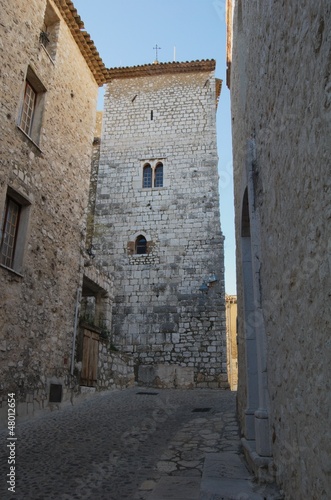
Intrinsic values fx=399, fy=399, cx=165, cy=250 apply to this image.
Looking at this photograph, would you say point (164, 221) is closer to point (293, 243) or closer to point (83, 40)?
point (83, 40)

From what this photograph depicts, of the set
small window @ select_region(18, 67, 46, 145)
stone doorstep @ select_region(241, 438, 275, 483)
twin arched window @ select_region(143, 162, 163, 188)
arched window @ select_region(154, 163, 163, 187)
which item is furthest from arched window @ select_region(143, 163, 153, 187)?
stone doorstep @ select_region(241, 438, 275, 483)

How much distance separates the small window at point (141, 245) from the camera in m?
13.6

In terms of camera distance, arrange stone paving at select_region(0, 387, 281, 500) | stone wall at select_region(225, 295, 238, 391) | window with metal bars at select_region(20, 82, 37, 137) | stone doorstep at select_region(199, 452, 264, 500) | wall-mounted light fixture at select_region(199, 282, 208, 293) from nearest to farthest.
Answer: stone doorstep at select_region(199, 452, 264, 500)
stone paving at select_region(0, 387, 281, 500)
window with metal bars at select_region(20, 82, 37, 137)
wall-mounted light fixture at select_region(199, 282, 208, 293)
stone wall at select_region(225, 295, 238, 391)

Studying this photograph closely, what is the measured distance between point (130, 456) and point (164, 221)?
1009 cm

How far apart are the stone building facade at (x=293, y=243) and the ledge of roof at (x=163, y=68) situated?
12.9 meters

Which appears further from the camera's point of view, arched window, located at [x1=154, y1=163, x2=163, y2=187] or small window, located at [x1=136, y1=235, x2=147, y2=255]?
arched window, located at [x1=154, y1=163, x2=163, y2=187]

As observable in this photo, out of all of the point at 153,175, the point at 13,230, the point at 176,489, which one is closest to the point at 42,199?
the point at 13,230

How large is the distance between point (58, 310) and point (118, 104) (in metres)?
10.6

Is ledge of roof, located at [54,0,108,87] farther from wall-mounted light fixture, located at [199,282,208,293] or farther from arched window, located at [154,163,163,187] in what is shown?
wall-mounted light fixture, located at [199,282,208,293]

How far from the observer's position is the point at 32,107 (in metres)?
7.81

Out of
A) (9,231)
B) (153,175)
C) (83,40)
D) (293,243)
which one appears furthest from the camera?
(153,175)

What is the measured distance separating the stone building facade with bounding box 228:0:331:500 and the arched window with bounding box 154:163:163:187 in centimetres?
1060

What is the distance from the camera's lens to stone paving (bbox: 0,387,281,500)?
312 centimetres

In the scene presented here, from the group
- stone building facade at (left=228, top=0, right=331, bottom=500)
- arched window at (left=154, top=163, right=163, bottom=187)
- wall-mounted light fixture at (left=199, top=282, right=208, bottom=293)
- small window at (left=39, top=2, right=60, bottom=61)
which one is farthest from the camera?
arched window at (left=154, top=163, right=163, bottom=187)
